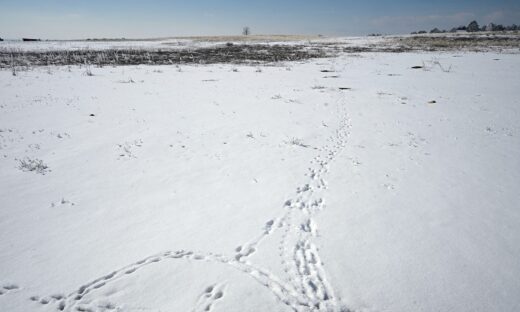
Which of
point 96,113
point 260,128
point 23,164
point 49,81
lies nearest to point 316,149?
point 260,128

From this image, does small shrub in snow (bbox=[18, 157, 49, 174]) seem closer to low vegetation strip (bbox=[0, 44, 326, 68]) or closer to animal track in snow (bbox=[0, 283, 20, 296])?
animal track in snow (bbox=[0, 283, 20, 296])

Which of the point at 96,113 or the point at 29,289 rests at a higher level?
the point at 96,113

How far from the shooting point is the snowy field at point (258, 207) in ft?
13.9

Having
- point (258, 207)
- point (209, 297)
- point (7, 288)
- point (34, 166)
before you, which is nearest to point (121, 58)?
point (34, 166)

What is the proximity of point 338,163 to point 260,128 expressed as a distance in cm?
374

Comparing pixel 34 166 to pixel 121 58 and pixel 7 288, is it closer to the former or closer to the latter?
pixel 7 288

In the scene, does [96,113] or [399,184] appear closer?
[399,184]

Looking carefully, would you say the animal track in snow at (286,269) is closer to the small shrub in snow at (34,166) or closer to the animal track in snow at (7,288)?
the animal track in snow at (7,288)

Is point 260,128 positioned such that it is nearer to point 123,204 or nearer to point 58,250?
point 123,204

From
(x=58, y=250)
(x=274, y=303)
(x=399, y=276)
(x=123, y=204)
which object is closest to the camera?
(x=274, y=303)

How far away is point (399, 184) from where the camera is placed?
7.18 meters

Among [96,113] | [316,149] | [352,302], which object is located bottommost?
[352,302]

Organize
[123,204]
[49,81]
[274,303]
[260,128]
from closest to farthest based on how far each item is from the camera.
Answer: [274,303] < [123,204] < [260,128] < [49,81]

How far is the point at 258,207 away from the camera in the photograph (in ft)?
20.5
